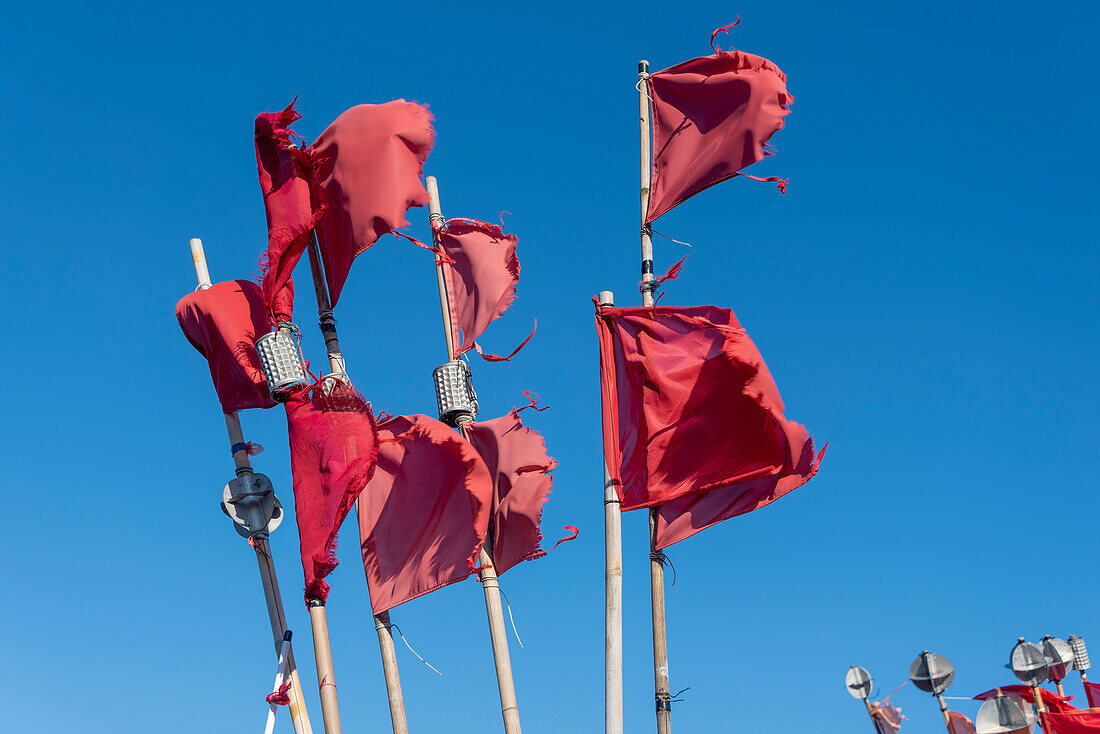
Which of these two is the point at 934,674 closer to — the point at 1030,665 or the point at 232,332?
the point at 1030,665

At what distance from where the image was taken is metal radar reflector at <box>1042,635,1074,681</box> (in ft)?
48.1

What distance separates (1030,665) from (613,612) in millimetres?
5798

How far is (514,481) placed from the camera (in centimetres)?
1222

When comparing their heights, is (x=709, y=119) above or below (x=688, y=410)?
above

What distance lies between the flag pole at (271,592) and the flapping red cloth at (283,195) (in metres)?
0.86

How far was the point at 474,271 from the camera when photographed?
42.6ft

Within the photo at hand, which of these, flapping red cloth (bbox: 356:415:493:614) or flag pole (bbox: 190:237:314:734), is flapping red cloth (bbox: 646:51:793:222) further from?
flag pole (bbox: 190:237:314:734)

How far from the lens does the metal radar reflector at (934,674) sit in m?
13.2

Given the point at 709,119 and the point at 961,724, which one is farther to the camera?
the point at 961,724

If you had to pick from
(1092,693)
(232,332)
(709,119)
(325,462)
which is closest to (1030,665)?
(1092,693)

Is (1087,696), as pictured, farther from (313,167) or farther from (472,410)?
(313,167)

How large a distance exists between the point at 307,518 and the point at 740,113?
567 cm

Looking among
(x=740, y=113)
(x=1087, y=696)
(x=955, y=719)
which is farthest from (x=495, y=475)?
(x=1087, y=696)

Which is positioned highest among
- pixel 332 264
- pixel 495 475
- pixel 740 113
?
pixel 740 113
